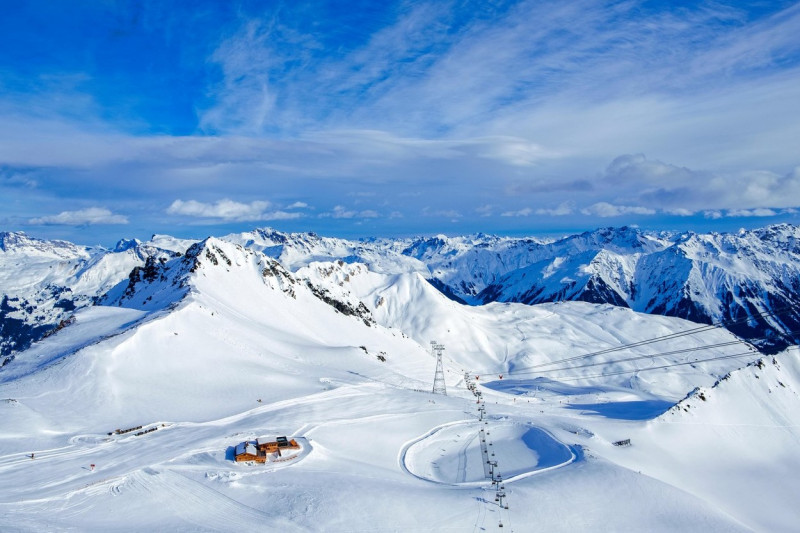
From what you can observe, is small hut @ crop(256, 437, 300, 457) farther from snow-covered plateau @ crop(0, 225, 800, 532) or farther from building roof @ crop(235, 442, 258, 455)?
snow-covered plateau @ crop(0, 225, 800, 532)

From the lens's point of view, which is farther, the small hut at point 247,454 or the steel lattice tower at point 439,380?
the steel lattice tower at point 439,380

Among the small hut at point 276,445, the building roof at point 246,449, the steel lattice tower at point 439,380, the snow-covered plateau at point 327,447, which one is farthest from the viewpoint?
the steel lattice tower at point 439,380

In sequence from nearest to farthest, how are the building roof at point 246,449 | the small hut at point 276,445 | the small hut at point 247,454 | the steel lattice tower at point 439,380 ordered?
1. the small hut at point 247,454
2. the building roof at point 246,449
3. the small hut at point 276,445
4. the steel lattice tower at point 439,380

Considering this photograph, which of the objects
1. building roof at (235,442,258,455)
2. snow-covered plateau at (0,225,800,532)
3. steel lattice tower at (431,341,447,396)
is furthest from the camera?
steel lattice tower at (431,341,447,396)

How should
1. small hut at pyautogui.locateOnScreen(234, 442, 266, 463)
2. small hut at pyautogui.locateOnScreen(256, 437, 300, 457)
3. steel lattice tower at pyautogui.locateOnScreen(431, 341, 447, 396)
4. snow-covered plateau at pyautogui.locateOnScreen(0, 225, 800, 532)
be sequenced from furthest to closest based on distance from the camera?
steel lattice tower at pyautogui.locateOnScreen(431, 341, 447, 396)
small hut at pyautogui.locateOnScreen(256, 437, 300, 457)
small hut at pyautogui.locateOnScreen(234, 442, 266, 463)
snow-covered plateau at pyautogui.locateOnScreen(0, 225, 800, 532)

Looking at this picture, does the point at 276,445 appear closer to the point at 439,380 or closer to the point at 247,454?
the point at 247,454

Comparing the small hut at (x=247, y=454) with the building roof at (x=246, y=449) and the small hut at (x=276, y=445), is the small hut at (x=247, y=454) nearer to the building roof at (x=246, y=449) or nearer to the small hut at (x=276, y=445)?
the building roof at (x=246, y=449)

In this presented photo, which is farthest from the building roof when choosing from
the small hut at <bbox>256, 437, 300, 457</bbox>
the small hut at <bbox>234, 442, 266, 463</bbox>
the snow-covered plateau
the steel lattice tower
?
the steel lattice tower

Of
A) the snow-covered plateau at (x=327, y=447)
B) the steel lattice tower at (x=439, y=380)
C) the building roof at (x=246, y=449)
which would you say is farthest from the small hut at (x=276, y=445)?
the steel lattice tower at (x=439, y=380)

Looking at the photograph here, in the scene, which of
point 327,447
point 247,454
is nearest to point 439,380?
point 327,447

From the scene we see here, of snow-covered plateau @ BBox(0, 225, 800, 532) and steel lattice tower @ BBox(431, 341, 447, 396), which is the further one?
steel lattice tower @ BBox(431, 341, 447, 396)

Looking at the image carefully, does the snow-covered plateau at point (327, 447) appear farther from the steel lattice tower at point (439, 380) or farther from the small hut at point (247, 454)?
the steel lattice tower at point (439, 380)
